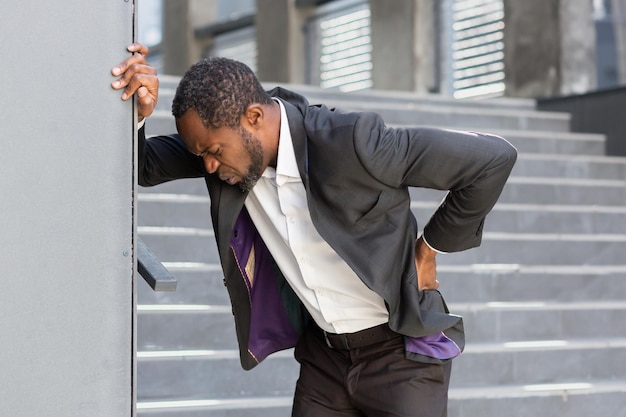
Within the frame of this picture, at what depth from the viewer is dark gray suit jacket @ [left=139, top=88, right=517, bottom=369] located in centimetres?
225

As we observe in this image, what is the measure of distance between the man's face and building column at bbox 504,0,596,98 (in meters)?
7.00

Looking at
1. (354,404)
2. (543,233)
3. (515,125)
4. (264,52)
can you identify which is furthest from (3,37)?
(264,52)

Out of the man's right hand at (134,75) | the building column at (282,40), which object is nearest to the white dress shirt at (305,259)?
the man's right hand at (134,75)

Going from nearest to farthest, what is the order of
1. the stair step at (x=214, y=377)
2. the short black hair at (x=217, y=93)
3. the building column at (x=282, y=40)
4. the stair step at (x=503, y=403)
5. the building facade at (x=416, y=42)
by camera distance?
1. the short black hair at (x=217, y=93)
2. the stair step at (x=503, y=403)
3. the stair step at (x=214, y=377)
4. the building facade at (x=416, y=42)
5. the building column at (x=282, y=40)

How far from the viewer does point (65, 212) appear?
6.48 ft

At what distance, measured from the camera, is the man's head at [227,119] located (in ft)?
7.18

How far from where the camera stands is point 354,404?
2.45 metres

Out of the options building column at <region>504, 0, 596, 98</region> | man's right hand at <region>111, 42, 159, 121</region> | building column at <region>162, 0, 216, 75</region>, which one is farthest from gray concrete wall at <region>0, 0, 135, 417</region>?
building column at <region>162, 0, 216, 75</region>

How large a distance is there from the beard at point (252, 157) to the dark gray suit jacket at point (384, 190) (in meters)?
0.08

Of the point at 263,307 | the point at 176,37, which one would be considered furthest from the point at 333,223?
the point at 176,37

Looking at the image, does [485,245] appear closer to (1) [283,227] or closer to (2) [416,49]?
(1) [283,227]

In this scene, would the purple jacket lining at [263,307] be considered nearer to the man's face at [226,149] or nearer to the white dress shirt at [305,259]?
the white dress shirt at [305,259]

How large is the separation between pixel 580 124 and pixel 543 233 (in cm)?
182

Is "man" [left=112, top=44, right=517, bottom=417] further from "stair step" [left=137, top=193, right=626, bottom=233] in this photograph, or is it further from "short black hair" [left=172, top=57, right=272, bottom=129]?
"stair step" [left=137, top=193, right=626, bottom=233]
